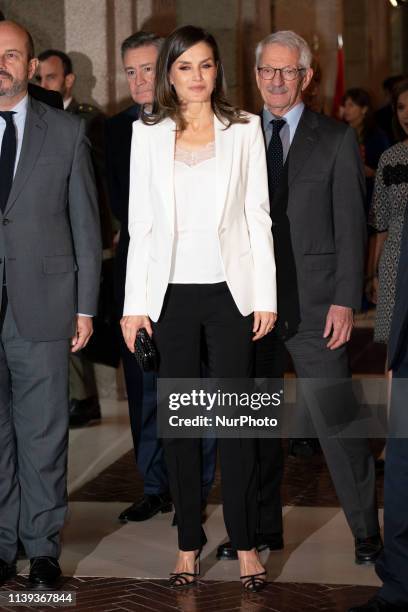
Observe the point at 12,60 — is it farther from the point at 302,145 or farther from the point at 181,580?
the point at 181,580

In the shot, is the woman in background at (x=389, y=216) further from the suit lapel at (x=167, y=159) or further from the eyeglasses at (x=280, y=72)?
the suit lapel at (x=167, y=159)

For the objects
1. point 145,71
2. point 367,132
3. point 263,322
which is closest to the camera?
point 263,322

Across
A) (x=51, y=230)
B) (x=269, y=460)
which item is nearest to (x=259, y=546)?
(x=269, y=460)

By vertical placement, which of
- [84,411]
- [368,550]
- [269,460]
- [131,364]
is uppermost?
[131,364]

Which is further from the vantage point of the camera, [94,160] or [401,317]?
[94,160]

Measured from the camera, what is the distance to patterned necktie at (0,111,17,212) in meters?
5.23

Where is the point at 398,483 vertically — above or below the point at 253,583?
above

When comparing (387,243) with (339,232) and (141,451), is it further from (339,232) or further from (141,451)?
(141,451)

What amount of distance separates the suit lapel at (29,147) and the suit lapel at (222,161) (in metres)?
0.76

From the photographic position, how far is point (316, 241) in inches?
213

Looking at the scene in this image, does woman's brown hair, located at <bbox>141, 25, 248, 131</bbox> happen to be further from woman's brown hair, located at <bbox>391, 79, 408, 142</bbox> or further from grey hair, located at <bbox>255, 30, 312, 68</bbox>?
woman's brown hair, located at <bbox>391, 79, 408, 142</bbox>

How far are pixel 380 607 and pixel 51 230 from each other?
1999 mm

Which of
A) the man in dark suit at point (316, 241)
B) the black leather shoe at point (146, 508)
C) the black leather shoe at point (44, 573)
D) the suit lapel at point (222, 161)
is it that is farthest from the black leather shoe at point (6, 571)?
the suit lapel at point (222, 161)

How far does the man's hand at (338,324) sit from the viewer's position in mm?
5395
